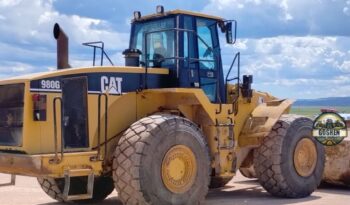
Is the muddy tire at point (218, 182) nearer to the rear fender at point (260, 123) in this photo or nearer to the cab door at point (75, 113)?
the rear fender at point (260, 123)

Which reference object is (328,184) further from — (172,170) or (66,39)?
(66,39)

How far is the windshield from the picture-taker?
9.93m

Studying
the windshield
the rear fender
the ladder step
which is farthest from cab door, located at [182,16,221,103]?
the ladder step

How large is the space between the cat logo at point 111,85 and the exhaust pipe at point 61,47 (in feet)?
2.83

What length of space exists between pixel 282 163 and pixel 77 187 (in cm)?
341

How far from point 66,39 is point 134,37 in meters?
1.74

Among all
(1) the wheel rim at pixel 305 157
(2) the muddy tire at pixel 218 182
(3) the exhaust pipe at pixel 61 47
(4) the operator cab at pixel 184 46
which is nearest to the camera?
(3) the exhaust pipe at pixel 61 47

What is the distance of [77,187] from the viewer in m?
9.70

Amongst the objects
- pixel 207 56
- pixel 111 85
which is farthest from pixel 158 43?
pixel 111 85

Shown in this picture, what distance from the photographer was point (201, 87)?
10188 mm

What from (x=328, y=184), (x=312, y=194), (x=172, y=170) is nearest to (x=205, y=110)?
(x=172, y=170)

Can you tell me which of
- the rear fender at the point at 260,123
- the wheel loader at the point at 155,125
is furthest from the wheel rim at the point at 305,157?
the rear fender at the point at 260,123

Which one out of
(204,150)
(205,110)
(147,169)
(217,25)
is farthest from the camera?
(217,25)

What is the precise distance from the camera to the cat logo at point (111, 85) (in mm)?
8844
